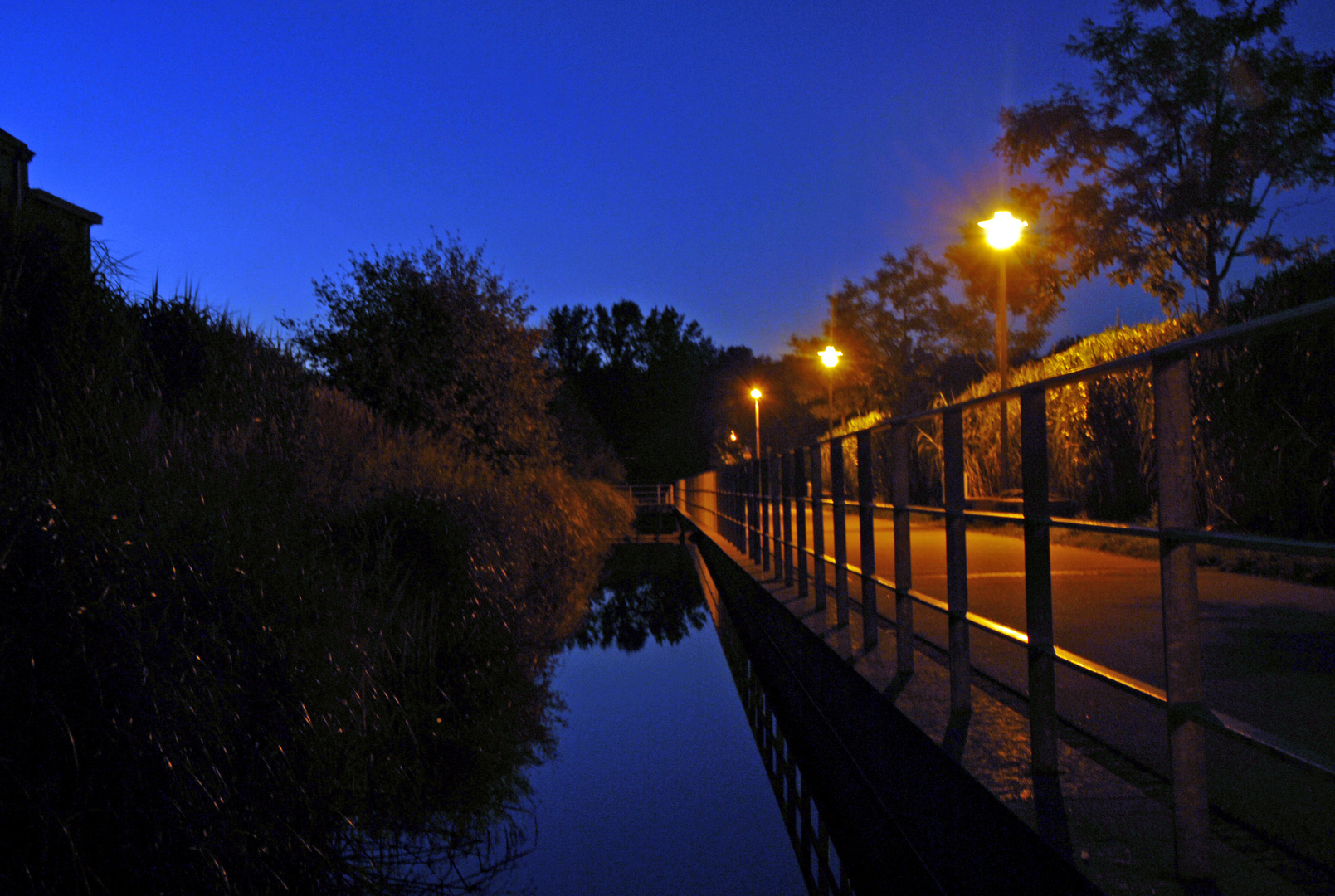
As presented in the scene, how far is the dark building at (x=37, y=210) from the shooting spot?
8.34 m

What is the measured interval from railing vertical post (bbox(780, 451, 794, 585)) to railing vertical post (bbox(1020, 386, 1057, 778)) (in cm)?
620

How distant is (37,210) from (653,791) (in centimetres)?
823

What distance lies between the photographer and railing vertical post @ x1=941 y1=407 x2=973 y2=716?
164 inches

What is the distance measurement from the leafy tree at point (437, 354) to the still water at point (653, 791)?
12076 millimetres

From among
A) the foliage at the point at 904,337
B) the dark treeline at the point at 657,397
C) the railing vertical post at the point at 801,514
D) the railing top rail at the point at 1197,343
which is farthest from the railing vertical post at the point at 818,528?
the dark treeline at the point at 657,397

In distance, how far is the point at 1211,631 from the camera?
19.8 ft

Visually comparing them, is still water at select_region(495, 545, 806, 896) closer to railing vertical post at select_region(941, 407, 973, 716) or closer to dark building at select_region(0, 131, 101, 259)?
railing vertical post at select_region(941, 407, 973, 716)

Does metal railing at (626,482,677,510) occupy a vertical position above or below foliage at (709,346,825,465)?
below

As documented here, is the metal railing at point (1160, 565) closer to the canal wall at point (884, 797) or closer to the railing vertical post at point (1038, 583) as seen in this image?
the railing vertical post at point (1038, 583)

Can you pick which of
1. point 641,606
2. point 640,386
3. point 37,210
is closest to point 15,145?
point 37,210

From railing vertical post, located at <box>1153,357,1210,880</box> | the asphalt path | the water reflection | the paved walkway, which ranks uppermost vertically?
railing vertical post, located at <box>1153,357,1210,880</box>

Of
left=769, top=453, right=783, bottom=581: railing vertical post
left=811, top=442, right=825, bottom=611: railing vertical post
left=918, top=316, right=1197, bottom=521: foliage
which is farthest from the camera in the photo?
left=918, top=316, right=1197, bottom=521: foliage

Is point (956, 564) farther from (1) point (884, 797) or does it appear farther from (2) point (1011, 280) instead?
(2) point (1011, 280)

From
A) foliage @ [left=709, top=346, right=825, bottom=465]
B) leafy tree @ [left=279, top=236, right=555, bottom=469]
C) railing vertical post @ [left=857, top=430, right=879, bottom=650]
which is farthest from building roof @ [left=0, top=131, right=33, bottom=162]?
foliage @ [left=709, top=346, right=825, bottom=465]
